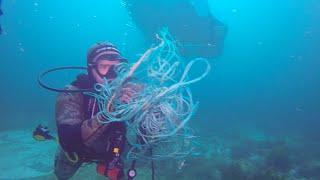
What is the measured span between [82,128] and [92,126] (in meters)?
0.18

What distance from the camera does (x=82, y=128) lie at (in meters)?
3.75

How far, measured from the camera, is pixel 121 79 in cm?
318

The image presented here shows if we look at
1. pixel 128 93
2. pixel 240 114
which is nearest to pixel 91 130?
pixel 128 93

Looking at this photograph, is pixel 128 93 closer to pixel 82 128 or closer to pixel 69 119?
pixel 82 128

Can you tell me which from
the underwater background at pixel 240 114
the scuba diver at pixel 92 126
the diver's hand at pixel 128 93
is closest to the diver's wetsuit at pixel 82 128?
the scuba diver at pixel 92 126

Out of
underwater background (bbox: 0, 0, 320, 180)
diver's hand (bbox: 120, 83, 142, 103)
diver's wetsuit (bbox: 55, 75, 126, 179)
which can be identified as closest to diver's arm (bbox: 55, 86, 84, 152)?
diver's wetsuit (bbox: 55, 75, 126, 179)

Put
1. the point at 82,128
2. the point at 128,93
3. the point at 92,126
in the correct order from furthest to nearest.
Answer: the point at 82,128 < the point at 92,126 < the point at 128,93

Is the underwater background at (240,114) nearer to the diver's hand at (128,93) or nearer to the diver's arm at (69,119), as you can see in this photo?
the diver's hand at (128,93)

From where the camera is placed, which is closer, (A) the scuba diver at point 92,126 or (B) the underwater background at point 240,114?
(A) the scuba diver at point 92,126

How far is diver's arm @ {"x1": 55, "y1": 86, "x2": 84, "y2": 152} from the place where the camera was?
148 inches

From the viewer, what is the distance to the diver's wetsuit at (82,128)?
12.2ft

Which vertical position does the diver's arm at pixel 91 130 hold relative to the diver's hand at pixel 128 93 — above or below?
below

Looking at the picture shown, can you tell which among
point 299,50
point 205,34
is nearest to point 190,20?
point 205,34

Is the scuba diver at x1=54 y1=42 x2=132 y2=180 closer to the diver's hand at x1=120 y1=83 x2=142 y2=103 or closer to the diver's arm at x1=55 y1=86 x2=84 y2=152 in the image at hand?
the diver's arm at x1=55 y1=86 x2=84 y2=152
